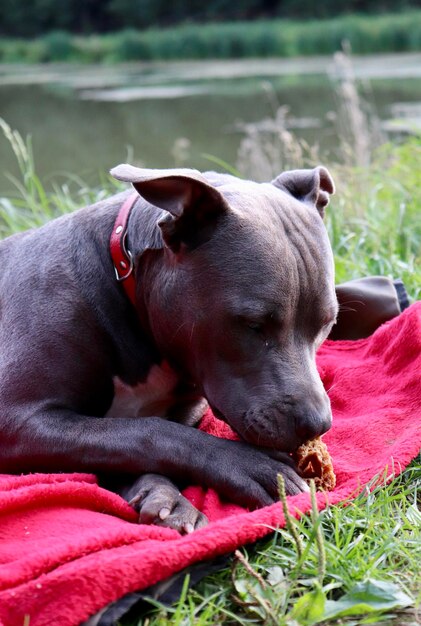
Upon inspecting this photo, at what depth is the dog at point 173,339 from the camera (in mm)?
2439

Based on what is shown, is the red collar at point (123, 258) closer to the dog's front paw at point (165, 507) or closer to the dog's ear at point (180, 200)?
the dog's ear at point (180, 200)

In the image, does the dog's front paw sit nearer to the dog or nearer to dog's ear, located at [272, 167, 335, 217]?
the dog

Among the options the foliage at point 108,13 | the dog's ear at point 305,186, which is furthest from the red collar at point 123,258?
the foliage at point 108,13

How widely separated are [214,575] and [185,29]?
38.2 metres

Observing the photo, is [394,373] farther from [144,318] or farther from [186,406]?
[144,318]

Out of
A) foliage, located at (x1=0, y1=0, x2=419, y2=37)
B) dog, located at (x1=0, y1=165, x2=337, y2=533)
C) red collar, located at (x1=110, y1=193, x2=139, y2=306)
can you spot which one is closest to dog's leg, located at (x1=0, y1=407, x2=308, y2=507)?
dog, located at (x1=0, y1=165, x2=337, y2=533)

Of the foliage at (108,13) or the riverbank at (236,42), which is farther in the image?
the foliage at (108,13)

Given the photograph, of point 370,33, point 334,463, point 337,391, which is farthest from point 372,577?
point 370,33

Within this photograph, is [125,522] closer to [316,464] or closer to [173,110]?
[316,464]

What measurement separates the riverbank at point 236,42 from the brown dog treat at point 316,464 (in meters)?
26.6

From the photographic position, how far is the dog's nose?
237cm

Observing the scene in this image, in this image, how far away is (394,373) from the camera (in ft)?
10.8

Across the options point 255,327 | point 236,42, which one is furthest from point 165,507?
point 236,42

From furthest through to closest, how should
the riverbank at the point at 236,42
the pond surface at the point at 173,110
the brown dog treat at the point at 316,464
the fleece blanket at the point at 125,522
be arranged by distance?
1. the riverbank at the point at 236,42
2. the pond surface at the point at 173,110
3. the brown dog treat at the point at 316,464
4. the fleece blanket at the point at 125,522
